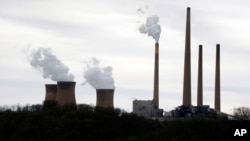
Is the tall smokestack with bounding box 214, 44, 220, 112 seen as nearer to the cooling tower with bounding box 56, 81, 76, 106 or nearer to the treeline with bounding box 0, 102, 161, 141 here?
the cooling tower with bounding box 56, 81, 76, 106

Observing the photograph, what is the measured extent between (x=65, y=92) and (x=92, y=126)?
18032 millimetres

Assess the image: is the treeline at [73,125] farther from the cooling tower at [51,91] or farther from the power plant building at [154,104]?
the power plant building at [154,104]

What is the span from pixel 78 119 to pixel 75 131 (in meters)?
2.58

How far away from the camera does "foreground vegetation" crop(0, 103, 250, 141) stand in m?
47.0

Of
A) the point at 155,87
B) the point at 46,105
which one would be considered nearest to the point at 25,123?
the point at 46,105

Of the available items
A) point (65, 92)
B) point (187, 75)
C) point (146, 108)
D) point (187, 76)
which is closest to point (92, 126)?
point (65, 92)

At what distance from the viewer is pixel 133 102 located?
103062mm

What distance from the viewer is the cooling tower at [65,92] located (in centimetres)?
7194

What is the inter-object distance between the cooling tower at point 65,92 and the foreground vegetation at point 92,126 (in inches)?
355

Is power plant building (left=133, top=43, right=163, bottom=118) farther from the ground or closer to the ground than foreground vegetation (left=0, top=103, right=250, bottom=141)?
farther from the ground

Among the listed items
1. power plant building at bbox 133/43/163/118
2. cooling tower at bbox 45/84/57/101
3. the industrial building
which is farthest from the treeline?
power plant building at bbox 133/43/163/118

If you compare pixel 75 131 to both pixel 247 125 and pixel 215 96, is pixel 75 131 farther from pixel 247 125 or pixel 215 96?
pixel 215 96

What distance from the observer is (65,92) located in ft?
239

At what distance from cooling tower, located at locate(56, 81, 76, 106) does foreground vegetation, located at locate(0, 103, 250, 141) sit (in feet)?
29.6
